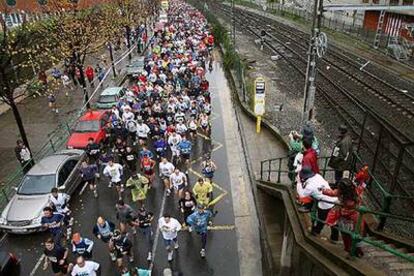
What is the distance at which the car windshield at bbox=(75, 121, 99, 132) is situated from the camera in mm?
18266

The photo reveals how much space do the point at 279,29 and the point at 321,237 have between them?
50589mm

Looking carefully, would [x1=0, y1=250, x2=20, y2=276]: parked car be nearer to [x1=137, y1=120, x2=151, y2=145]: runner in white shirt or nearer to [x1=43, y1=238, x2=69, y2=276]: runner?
[x1=43, y1=238, x2=69, y2=276]: runner

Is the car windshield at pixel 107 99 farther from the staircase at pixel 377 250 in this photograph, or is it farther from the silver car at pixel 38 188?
the staircase at pixel 377 250

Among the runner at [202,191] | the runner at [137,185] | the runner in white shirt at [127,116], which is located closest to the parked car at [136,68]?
the runner in white shirt at [127,116]

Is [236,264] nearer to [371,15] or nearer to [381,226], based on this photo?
[381,226]

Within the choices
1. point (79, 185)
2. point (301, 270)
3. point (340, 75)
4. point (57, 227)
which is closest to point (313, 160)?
point (301, 270)

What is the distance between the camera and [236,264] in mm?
11297

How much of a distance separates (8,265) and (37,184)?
3.51 meters

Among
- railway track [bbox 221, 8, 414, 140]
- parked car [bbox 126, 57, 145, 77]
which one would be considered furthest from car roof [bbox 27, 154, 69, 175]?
parked car [bbox 126, 57, 145, 77]

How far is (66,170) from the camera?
14391mm

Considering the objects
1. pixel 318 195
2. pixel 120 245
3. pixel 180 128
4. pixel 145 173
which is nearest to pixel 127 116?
pixel 180 128

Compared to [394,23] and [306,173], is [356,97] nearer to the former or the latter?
[306,173]

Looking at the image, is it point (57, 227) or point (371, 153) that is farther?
point (371, 153)

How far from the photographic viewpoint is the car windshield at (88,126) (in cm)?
1827
